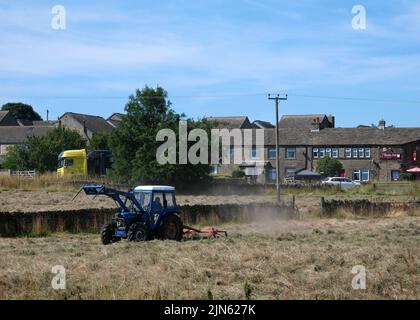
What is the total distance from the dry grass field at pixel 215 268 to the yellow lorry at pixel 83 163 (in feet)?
143

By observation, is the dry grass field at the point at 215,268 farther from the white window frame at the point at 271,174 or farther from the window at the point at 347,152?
the white window frame at the point at 271,174

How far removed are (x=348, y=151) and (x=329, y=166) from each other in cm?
Answer: 420

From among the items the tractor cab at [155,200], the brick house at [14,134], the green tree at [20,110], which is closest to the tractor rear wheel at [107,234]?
the tractor cab at [155,200]

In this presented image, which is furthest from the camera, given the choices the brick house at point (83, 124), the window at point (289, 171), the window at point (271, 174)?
the brick house at point (83, 124)

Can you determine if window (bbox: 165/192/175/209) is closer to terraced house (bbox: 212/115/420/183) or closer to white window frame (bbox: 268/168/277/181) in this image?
terraced house (bbox: 212/115/420/183)

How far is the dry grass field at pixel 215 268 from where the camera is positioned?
14.6 m

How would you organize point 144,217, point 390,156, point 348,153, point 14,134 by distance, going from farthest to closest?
point 14,134, point 348,153, point 390,156, point 144,217

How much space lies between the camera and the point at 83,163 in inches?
2744

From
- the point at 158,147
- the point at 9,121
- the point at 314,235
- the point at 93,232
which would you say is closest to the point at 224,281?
the point at 314,235

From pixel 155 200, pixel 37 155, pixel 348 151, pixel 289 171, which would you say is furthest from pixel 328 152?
pixel 155 200

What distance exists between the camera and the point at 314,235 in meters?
28.5

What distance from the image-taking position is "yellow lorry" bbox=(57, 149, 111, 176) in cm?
6931

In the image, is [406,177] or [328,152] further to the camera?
[328,152]

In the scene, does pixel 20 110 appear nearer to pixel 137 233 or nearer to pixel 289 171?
pixel 289 171
